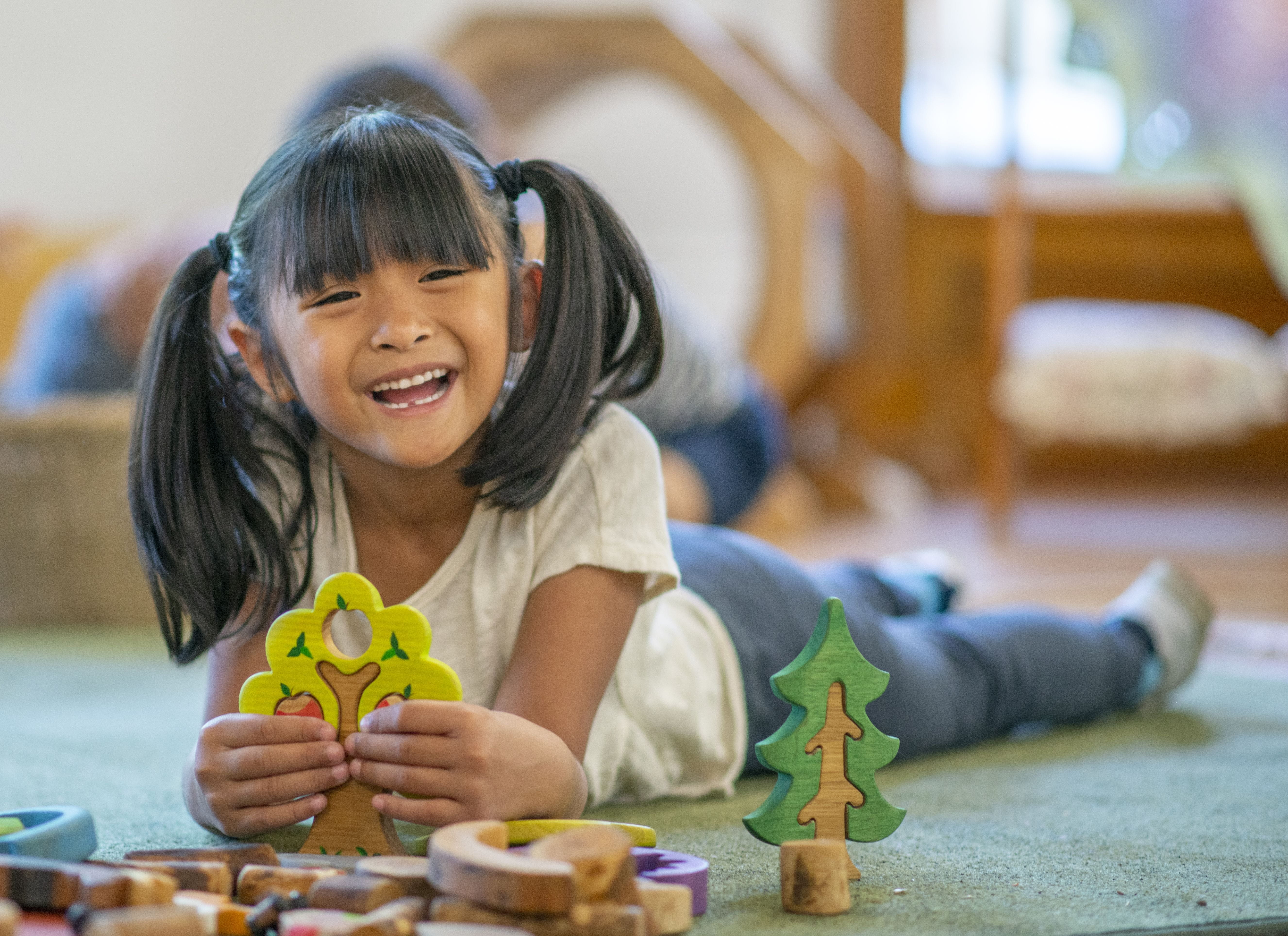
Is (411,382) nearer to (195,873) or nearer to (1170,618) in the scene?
(195,873)

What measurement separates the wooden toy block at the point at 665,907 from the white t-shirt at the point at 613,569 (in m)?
0.18

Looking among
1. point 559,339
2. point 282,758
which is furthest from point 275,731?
point 559,339

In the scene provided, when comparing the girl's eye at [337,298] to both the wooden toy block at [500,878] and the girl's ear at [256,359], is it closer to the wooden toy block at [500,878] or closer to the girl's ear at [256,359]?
the girl's ear at [256,359]

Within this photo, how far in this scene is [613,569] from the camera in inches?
30.0

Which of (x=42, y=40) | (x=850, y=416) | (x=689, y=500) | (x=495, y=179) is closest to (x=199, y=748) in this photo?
(x=495, y=179)

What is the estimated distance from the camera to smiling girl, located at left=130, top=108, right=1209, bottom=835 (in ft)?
2.27

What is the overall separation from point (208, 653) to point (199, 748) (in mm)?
246

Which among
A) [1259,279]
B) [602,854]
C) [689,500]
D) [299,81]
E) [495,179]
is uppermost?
[299,81]

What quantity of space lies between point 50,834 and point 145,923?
0.17 m

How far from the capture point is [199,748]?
2.31ft

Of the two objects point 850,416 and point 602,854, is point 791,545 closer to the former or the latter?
point 850,416

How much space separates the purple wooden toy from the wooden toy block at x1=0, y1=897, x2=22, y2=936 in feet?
0.80

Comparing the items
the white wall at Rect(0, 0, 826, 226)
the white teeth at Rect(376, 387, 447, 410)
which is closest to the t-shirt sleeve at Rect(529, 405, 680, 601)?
the white teeth at Rect(376, 387, 447, 410)

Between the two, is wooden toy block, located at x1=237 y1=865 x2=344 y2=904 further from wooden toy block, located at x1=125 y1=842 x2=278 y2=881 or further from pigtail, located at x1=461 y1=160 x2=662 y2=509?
pigtail, located at x1=461 y1=160 x2=662 y2=509
